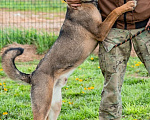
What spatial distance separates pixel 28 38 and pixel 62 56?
194 inches

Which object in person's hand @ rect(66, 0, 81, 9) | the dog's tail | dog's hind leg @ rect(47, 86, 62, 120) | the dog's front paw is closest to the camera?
the dog's front paw

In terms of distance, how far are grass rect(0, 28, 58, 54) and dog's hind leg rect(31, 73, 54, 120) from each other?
15.0 feet

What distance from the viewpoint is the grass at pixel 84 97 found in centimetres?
534

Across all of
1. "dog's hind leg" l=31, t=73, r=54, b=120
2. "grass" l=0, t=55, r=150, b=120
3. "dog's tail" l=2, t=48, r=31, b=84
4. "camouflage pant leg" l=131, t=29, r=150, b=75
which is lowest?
"grass" l=0, t=55, r=150, b=120

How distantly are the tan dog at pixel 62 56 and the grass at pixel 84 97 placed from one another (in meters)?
0.40

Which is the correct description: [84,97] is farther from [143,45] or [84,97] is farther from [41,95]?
[143,45]

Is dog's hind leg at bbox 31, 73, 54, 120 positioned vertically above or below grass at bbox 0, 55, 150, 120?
above

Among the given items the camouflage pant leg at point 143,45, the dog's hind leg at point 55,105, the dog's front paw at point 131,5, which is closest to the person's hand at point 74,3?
the dog's front paw at point 131,5

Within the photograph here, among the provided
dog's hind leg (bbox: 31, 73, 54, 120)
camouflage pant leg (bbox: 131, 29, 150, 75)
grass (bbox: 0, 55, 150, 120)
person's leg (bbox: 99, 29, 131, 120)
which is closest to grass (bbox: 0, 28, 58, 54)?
grass (bbox: 0, 55, 150, 120)

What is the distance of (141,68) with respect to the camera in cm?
766

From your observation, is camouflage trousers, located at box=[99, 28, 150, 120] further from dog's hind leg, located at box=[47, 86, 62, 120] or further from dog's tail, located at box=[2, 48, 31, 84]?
dog's tail, located at box=[2, 48, 31, 84]

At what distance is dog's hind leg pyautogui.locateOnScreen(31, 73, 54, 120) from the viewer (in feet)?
14.1

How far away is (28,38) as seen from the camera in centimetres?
923

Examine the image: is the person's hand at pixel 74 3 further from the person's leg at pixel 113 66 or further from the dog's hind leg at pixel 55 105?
the dog's hind leg at pixel 55 105
